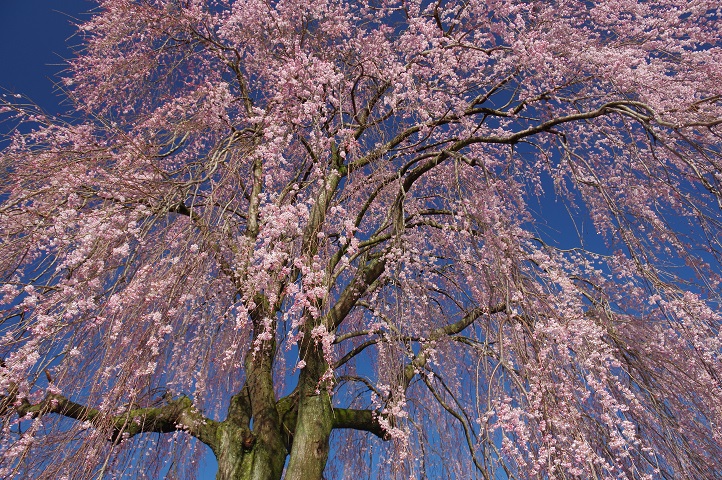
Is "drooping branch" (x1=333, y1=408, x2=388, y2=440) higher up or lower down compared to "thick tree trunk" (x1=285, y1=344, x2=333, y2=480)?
higher up

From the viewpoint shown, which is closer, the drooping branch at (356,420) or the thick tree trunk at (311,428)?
the thick tree trunk at (311,428)

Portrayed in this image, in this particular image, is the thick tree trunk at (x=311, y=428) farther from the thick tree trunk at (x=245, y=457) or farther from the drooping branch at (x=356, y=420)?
the drooping branch at (x=356, y=420)

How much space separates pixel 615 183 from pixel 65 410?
5372 mm

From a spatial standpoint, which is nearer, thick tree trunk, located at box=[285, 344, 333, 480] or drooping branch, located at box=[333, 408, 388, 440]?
thick tree trunk, located at box=[285, 344, 333, 480]

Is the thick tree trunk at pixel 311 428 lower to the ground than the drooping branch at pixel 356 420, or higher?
lower

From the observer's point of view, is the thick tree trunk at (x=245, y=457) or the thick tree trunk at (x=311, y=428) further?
the thick tree trunk at (x=245, y=457)

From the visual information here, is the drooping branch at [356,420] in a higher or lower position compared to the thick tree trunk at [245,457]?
higher

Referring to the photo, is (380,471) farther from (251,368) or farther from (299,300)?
(299,300)

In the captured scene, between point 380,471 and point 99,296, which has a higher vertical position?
point 99,296

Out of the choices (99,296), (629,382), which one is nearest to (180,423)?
(99,296)

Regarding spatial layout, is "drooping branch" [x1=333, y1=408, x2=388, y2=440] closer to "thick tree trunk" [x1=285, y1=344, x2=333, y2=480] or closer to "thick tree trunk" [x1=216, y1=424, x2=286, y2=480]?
"thick tree trunk" [x1=285, y1=344, x2=333, y2=480]

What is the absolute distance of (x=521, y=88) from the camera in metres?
4.71

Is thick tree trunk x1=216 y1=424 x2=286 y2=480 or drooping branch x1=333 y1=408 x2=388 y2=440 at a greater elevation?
drooping branch x1=333 y1=408 x2=388 y2=440

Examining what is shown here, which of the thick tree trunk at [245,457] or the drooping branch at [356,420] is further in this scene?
the drooping branch at [356,420]
